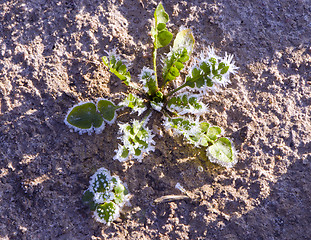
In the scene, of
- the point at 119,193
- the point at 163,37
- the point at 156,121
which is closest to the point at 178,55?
the point at 163,37

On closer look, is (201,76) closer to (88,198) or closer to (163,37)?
(163,37)

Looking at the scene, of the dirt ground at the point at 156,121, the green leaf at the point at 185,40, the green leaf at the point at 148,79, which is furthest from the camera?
the green leaf at the point at 185,40

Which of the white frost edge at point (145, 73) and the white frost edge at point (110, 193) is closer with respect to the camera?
the white frost edge at point (110, 193)

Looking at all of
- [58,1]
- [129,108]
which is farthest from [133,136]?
[58,1]

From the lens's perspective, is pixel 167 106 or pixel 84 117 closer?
pixel 84 117

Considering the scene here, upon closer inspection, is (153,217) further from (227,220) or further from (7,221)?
(7,221)

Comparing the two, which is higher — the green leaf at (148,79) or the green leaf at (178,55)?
the green leaf at (178,55)

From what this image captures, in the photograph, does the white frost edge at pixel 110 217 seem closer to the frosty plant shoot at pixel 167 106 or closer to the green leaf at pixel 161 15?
the frosty plant shoot at pixel 167 106

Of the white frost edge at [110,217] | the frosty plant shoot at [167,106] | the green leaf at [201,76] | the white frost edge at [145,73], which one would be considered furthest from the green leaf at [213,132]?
the white frost edge at [110,217]
